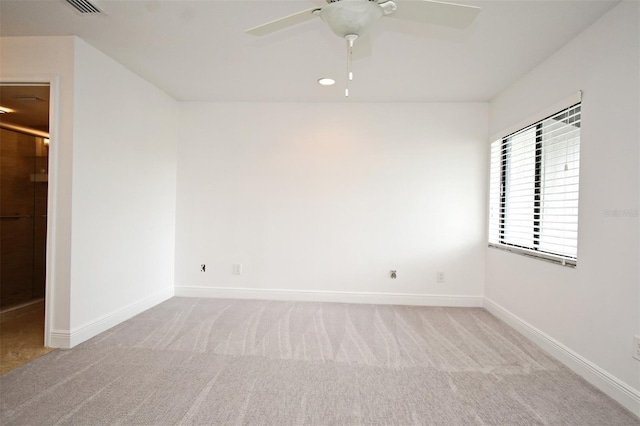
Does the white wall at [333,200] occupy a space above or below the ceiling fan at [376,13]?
below

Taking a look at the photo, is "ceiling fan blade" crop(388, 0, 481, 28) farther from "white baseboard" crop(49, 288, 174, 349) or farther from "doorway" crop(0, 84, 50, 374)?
"doorway" crop(0, 84, 50, 374)

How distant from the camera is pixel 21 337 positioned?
9.00ft

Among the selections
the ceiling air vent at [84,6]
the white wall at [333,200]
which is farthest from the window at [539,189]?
the ceiling air vent at [84,6]

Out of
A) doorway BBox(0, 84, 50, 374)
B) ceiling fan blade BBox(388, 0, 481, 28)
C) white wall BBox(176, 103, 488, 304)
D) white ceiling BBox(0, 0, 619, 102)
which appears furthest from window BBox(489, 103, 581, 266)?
doorway BBox(0, 84, 50, 374)

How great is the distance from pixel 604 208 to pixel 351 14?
2.01 m

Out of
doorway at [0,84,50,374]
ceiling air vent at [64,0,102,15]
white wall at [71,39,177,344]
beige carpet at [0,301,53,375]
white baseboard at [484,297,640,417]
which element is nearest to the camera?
white baseboard at [484,297,640,417]

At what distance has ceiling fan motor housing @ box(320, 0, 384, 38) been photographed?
1.43m

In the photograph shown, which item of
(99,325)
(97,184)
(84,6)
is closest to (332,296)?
(99,325)

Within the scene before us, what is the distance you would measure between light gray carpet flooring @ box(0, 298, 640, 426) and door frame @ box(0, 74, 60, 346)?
348 millimetres

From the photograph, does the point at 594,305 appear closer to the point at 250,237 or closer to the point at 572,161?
the point at 572,161

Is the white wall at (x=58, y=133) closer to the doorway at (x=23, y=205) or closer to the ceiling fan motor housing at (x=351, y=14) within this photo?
the doorway at (x=23, y=205)

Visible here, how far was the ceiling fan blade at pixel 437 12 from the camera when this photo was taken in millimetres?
1442

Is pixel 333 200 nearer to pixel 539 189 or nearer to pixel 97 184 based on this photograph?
pixel 539 189

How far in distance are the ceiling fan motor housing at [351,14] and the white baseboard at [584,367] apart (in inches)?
98.2
